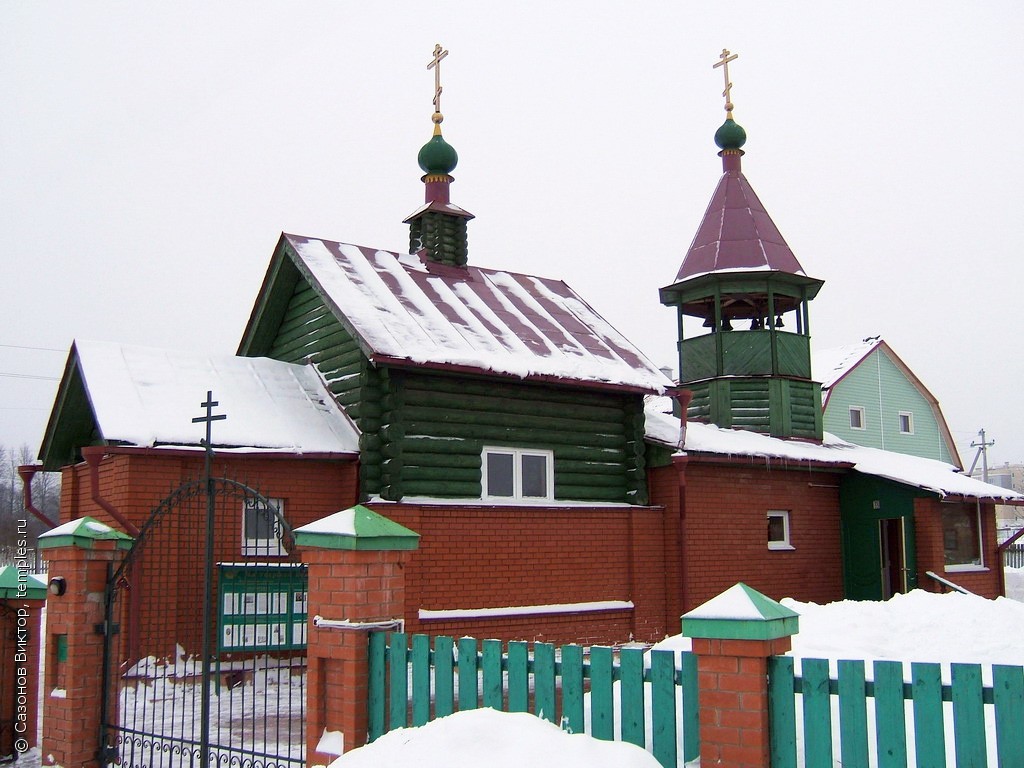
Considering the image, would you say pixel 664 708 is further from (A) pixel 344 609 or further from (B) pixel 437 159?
(B) pixel 437 159

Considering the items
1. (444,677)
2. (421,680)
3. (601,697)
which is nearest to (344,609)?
(421,680)

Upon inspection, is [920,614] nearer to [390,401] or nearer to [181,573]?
[390,401]

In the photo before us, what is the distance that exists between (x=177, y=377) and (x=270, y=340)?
3.32m

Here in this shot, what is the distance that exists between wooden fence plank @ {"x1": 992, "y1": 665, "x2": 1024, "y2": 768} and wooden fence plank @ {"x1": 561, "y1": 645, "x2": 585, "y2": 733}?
197 centimetres

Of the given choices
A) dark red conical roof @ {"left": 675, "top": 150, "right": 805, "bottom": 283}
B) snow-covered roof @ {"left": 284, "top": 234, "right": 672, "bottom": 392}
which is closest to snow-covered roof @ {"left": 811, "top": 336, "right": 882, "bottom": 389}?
dark red conical roof @ {"left": 675, "top": 150, "right": 805, "bottom": 283}

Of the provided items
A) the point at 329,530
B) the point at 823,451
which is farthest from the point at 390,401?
the point at 823,451

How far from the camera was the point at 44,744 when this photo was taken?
24.9ft

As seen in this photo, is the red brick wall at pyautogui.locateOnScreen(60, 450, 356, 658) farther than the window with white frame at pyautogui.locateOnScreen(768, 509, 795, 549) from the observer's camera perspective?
No

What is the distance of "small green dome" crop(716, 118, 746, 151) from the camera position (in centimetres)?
2119

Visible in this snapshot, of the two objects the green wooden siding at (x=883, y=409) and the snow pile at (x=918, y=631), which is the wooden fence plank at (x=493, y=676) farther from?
the green wooden siding at (x=883, y=409)

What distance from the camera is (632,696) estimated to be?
507 centimetres

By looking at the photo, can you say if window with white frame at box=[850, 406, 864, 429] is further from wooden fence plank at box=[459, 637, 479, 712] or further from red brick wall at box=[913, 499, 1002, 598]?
wooden fence plank at box=[459, 637, 479, 712]

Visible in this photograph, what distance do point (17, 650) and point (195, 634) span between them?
2.42m

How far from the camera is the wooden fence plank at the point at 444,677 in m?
5.54
